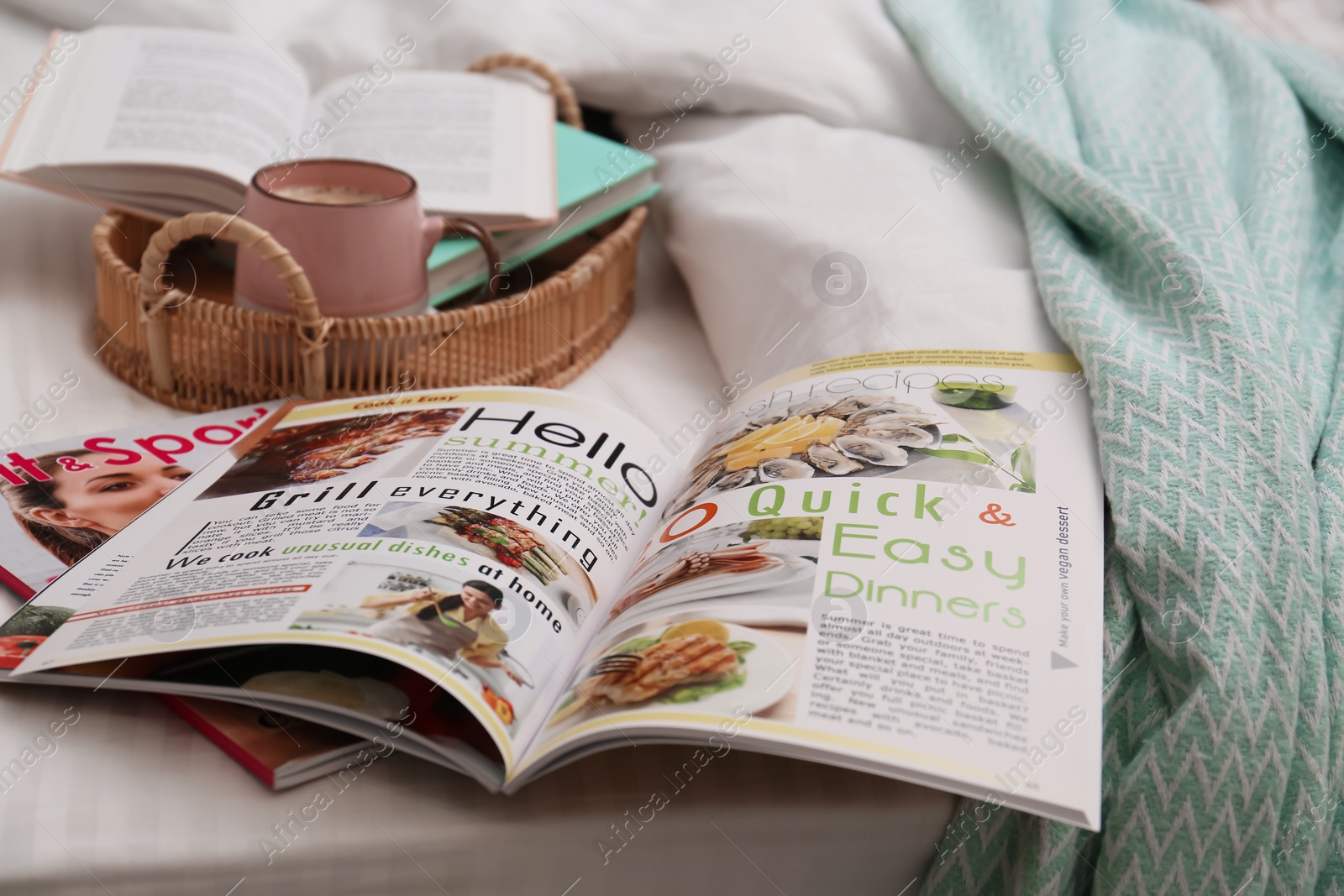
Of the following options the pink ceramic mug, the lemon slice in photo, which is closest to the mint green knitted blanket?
the lemon slice in photo

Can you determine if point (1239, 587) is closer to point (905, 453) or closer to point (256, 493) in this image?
point (905, 453)

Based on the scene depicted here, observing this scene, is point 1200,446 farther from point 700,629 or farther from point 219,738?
point 219,738

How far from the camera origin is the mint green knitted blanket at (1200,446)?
1.35 ft

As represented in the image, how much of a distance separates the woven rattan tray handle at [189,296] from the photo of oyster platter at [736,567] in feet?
0.87

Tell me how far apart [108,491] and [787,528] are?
13.7 inches

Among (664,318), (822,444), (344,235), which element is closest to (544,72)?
(664,318)

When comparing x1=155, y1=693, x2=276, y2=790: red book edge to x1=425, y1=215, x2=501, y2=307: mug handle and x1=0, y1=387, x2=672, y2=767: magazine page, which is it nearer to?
x1=0, y1=387, x2=672, y2=767: magazine page

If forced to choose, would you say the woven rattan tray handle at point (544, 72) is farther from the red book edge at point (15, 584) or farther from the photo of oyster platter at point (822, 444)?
the red book edge at point (15, 584)

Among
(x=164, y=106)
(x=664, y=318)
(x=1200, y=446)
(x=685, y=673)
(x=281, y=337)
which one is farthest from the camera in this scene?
(x=664, y=318)

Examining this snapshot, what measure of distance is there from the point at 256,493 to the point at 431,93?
1.51 ft

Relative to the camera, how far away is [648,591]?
448 millimetres

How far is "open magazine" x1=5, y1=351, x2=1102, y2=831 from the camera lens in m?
0.38

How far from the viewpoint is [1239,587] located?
17.4 inches

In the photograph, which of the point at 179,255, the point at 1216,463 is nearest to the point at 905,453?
the point at 1216,463
